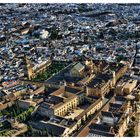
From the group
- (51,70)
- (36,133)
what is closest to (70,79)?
(51,70)

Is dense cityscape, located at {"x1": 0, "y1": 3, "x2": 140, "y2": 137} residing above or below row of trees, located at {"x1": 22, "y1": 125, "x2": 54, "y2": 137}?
above

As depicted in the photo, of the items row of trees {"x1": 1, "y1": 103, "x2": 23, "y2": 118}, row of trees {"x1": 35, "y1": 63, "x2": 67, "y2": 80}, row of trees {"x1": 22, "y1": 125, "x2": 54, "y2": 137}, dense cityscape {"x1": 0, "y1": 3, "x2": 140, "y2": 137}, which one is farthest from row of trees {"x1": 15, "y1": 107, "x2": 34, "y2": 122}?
row of trees {"x1": 35, "y1": 63, "x2": 67, "y2": 80}

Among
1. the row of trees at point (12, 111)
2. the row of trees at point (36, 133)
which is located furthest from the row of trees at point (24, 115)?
the row of trees at point (36, 133)

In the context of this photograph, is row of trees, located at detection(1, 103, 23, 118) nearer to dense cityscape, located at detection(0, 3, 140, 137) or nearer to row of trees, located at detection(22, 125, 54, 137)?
dense cityscape, located at detection(0, 3, 140, 137)

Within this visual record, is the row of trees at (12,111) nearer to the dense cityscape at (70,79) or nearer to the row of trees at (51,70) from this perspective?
the dense cityscape at (70,79)

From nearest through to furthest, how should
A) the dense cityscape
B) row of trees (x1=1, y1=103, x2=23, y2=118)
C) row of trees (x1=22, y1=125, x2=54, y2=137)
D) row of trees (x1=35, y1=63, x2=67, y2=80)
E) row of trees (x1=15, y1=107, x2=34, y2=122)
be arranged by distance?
row of trees (x1=22, y1=125, x2=54, y2=137)
the dense cityscape
row of trees (x1=15, y1=107, x2=34, y2=122)
row of trees (x1=1, y1=103, x2=23, y2=118)
row of trees (x1=35, y1=63, x2=67, y2=80)

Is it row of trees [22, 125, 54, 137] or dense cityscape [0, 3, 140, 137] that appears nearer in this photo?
row of trees [22, 125, 54, 137]

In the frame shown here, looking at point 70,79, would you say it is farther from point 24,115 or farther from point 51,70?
point 24,115

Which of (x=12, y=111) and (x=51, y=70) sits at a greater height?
(x=51, y=70)

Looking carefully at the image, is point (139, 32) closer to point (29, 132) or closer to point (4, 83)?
point (4, 83)
